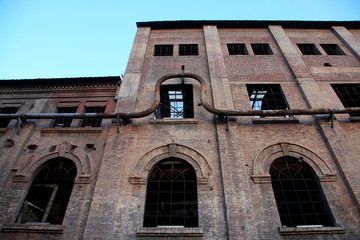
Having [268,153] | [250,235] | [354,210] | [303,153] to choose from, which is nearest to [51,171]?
[250,235]

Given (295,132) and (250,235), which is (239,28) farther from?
(250,235)

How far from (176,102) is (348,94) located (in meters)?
7.99

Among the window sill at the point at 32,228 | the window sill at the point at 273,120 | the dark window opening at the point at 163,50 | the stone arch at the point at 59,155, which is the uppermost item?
the dark window opening at the point at 163,50

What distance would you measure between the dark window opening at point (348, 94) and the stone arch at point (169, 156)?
7.45m

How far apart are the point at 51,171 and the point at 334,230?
30.6ft

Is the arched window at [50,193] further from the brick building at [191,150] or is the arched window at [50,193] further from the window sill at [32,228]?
the window sill at [32,228]

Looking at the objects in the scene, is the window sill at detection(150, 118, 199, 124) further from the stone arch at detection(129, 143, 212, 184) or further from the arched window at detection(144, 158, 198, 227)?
the arched window at detection(144, 158, 198, 227)

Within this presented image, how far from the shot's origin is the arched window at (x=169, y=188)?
25.2ft

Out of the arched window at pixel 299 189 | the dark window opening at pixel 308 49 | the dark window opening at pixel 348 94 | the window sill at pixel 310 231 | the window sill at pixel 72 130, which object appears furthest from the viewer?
the dark window opening at pixel 308 49

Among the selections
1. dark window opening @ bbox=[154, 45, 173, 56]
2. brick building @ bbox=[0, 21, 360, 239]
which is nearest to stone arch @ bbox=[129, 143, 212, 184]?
brick building @ bbox=[0, 21, 360, 239]

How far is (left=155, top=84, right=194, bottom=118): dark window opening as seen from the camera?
1026 centimetres

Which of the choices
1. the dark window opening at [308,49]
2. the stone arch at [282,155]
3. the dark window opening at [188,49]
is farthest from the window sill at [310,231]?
the dark window opening at [308,49]

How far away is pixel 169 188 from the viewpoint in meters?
7.93

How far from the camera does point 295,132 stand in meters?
8.83
